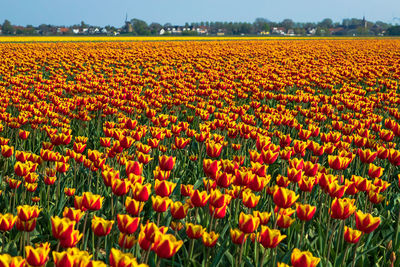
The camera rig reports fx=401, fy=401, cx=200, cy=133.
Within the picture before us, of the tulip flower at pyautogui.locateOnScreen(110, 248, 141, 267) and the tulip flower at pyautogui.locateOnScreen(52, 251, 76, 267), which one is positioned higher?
the tulip flower at pyautogui.locateOnScreen(52, 251, 76, 267)

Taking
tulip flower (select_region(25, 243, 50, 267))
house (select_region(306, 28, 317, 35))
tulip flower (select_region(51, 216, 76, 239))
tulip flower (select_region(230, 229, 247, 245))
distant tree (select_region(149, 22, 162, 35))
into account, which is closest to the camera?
tulip flower (select_region(25, 243, 50, 267))

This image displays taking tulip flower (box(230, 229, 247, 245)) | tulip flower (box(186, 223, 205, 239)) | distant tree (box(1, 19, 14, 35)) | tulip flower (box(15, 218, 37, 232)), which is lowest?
tulip flower (box(230, 229, 247, 245))

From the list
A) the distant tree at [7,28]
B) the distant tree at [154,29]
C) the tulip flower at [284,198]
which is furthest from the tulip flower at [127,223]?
the distant tree at [154,29]

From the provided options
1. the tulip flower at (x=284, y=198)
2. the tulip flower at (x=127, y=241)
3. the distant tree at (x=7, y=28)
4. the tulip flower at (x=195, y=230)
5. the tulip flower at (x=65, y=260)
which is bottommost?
the tulip flower at (x=195, y=230)

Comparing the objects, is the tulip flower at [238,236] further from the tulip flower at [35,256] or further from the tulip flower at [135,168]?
the tulip flower at [35,256]

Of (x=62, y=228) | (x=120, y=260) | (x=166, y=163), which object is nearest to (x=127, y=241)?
(x=62, y=228)

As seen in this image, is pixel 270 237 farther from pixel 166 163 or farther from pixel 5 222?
pixel 5 222

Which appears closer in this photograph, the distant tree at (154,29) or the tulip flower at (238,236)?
the tulip flower at (238,236)

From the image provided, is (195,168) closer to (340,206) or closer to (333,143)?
(333,143)

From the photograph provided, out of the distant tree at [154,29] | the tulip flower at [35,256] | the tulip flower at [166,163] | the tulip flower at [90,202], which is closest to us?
the tulip flower at [35,256]

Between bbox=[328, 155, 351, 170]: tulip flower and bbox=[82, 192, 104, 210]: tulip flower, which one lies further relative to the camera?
bbox=[328, 155, 351, 170]: tulip flower

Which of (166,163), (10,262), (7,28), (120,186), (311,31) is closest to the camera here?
(10,262)

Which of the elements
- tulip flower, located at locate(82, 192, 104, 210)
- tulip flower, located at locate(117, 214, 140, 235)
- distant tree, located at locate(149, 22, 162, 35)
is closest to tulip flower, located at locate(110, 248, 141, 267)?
tulip flower, located at locate(117, 214, 140, 235)

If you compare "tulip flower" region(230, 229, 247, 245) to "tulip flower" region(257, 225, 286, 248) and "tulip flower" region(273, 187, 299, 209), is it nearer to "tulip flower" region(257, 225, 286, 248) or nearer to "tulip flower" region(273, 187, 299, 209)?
"tulip flower" region(257, 225, 286, 248)
